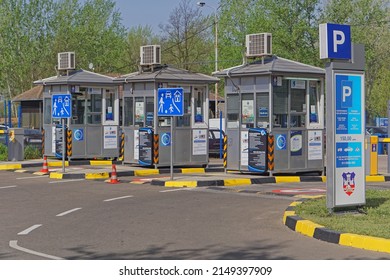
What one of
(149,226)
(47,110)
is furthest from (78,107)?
(149,226)

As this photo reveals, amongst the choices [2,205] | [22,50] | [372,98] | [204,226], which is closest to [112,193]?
[2,205]

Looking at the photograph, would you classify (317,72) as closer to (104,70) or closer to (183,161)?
(183,161)

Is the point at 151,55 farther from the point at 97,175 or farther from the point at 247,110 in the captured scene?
the point at 97,175

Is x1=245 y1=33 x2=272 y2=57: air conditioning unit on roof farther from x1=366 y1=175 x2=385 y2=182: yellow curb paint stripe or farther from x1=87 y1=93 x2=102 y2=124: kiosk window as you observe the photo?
x1=87 y1=93 x2=102 y2=124: kiosk window

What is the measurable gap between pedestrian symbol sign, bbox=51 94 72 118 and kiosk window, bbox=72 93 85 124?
4973mm

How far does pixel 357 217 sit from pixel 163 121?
43.4ft

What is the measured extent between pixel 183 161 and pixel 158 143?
1095 millimetres

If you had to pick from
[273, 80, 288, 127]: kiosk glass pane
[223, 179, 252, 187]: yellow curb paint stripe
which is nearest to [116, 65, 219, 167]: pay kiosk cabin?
[273, 80, 288, 127]: kiosk glass pane

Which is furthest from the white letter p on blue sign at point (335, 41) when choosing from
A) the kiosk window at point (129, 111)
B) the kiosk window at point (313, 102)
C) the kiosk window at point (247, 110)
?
the kiosk window at point (129, 111)

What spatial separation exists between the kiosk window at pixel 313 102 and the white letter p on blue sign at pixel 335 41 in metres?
9.64

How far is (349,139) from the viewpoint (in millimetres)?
13852

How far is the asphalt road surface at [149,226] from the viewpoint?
35.0ft

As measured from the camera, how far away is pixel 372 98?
229ft

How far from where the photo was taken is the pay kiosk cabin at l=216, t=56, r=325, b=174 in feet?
74.2
